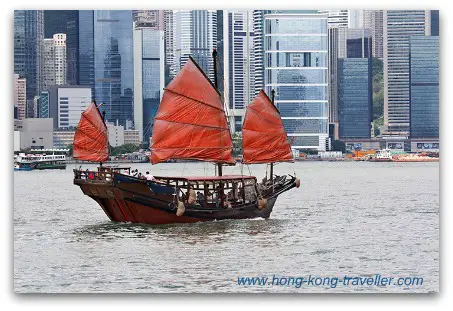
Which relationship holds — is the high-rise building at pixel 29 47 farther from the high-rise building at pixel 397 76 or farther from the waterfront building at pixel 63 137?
the waterfront building at pixel 63 137

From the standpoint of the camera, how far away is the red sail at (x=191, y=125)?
3825 cm

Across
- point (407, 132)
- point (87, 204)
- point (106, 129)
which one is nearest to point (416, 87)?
point (407, 132)

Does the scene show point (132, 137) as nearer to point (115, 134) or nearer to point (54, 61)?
point (115, 134)

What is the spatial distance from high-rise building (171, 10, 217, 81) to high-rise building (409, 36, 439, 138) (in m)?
4.98

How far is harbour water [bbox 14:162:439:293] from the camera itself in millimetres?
25562

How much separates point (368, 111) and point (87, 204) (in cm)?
1189

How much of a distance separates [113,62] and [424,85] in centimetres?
870

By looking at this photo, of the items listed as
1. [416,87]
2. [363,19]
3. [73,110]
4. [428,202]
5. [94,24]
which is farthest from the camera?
[428,202]

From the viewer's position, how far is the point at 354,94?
42281mm

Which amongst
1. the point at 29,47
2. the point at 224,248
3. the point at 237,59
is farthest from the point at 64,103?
the point at 224,248

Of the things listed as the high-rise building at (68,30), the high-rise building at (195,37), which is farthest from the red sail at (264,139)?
the high-rise building at (68,30)

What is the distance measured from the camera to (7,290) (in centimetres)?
2323

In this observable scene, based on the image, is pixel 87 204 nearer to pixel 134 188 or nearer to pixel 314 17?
pixel 134 188

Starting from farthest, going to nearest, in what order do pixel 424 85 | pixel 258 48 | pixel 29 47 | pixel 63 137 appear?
pixel 63 137 < pixel 258 48 < pixel 424 85 < pixel 29 47
